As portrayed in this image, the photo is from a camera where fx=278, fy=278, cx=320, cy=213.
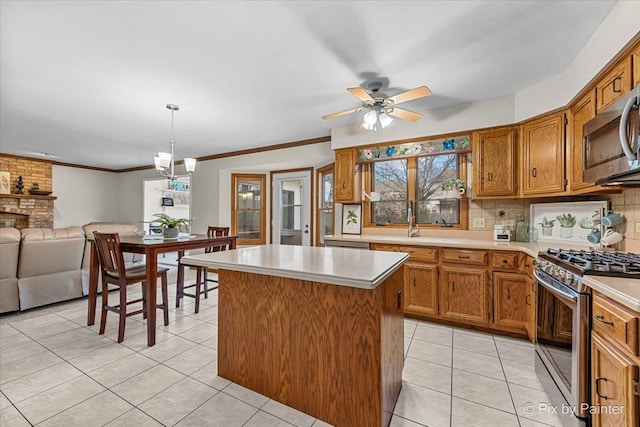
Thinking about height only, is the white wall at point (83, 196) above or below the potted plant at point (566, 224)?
above

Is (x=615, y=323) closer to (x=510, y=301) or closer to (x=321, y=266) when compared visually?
(x=321, y=266)

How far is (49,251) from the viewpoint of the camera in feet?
10.8

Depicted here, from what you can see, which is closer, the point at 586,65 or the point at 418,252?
the point at 586,65

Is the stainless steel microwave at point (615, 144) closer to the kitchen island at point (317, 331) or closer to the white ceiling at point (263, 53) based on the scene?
the white ceiling at point (263, 53)

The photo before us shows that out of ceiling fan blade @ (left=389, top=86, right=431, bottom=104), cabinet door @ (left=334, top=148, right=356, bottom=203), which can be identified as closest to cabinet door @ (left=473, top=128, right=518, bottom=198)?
ceiling fan blade @ (left=389, top=86, right=431, bottom=104)

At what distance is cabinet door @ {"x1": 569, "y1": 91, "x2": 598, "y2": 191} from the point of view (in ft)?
7.02

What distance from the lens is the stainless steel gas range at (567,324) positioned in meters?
1.35

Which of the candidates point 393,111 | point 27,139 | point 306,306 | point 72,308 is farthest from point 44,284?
point 393,111

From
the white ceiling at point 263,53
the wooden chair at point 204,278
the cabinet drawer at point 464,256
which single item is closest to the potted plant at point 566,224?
the cabinet drawer at point 464,256

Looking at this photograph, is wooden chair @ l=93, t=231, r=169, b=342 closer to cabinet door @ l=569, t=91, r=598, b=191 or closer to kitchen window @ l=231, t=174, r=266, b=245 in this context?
kitchen window @ l=231, t=174, r=266, b=245

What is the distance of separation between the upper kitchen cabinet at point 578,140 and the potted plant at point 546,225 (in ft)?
1.87

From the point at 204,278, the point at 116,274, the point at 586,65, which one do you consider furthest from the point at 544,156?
the point at 116,274

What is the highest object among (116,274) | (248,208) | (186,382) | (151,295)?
(248,208)

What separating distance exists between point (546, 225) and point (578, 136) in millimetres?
961
